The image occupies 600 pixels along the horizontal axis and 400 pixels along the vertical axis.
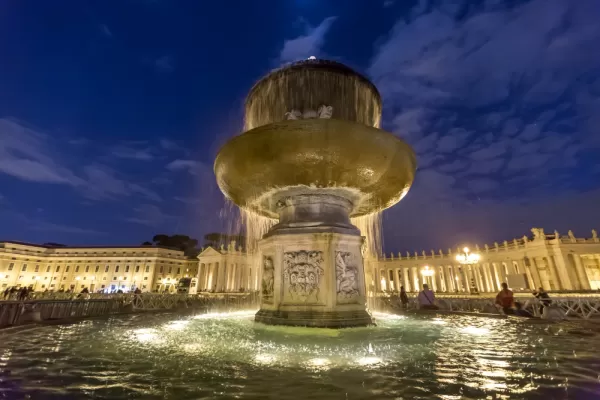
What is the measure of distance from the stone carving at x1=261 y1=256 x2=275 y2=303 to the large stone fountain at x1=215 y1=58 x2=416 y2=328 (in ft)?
0.08

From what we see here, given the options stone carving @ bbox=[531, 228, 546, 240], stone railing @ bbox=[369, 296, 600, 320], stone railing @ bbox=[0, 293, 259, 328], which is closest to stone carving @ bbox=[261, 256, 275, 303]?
stone railing @ bbox=[0, 293, 259, 328]

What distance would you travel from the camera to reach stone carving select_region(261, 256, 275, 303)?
24.3 feet

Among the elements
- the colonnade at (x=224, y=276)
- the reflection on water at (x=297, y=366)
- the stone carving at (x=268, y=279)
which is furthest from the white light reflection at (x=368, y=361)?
the colonnade at (x=224, y=276)

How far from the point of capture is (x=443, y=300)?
52.7 feet

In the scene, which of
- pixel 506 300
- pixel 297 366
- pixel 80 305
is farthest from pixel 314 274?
pixel 80 305

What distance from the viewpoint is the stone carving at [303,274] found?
685 centimetres

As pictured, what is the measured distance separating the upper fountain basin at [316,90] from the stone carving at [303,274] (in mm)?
4296

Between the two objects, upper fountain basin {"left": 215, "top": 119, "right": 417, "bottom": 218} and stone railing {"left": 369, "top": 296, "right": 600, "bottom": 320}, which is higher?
upper fountain basin {"left": 215, "top": 119, "right": 417, "bottom": 218}

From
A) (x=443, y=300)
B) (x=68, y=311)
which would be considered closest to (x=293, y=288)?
(x=68, y=311)

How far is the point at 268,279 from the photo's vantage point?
7543mm

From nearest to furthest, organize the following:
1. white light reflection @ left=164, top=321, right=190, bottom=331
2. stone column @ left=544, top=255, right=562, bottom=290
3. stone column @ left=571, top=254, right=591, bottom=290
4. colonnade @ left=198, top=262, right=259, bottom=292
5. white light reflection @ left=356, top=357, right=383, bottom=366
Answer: white light reflection @ left=356, top=357, right=383, bottom=366 → white light reflection @ left=164, top=321, right=190, bottom=331 → stone column @ left=571, top=254, right=591, bottom=290 → stone column @ left=544, top=255, right=562, bottom=290 → colonnade @ left=198, top=262, right=259, bottom=292

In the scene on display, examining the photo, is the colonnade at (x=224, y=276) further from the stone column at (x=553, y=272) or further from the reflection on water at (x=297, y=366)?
the reflection on water at (x=297, y=366)

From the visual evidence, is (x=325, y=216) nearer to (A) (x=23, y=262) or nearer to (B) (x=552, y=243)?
(B) (x=552, y=243)

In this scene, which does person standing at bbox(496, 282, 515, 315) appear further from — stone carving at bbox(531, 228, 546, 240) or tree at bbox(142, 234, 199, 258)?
tree at bbox(142, 234, 199, 258)
